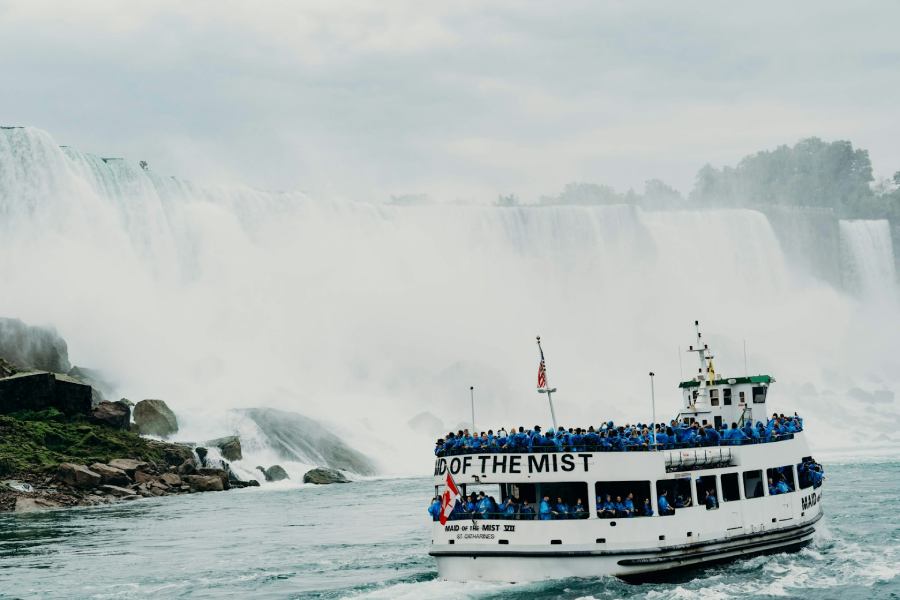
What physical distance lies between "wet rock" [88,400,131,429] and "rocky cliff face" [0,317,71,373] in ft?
26.7

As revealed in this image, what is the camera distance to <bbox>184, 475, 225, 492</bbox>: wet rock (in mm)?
56688

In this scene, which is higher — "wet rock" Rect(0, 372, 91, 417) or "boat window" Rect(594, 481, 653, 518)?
"wet rock" Rect(0, 372, 91, 417)

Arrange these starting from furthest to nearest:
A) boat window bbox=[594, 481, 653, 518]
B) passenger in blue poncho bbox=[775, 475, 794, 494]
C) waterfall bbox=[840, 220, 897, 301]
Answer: waterfall bbox=[840, 220, 897, 301]
passenger in blue poncho bbox=[775, 475, 794, 494]
boat window bbox=[594, 481, 653, 518]

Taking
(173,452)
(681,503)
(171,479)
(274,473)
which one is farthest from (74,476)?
(681,503)

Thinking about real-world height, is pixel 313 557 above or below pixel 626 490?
below

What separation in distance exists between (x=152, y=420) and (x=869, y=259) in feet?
316

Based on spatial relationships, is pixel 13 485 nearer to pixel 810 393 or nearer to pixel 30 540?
pixel 30 540

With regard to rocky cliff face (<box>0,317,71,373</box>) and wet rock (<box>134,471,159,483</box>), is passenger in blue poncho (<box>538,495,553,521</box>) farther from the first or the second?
rocky cliff face (<box>0,317,71,373</box>)

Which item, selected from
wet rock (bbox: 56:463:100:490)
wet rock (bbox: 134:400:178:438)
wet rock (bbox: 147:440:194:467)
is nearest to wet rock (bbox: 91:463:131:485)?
wet rock (bbox: 56:463:100:490)

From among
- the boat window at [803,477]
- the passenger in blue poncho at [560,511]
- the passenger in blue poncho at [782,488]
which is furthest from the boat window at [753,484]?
the passenger in blue poncho at [560,511]

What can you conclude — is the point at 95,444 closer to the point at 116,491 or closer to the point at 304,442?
the point at 116,491

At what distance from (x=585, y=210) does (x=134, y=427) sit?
2402 inches

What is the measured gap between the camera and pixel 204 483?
56.8 m

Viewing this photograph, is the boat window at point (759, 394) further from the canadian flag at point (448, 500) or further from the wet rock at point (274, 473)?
the wet rock at point (274, 473)
